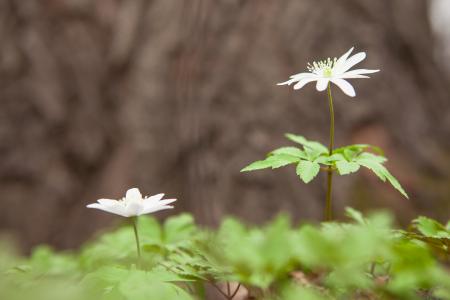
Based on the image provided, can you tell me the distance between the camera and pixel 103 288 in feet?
2.80

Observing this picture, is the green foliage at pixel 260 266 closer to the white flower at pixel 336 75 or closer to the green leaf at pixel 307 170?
the green leaf at pixel 307 170

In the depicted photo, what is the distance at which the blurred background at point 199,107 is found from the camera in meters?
3.17

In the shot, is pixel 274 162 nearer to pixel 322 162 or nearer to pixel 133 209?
pixel 322 162

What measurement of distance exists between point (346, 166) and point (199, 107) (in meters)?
2.19

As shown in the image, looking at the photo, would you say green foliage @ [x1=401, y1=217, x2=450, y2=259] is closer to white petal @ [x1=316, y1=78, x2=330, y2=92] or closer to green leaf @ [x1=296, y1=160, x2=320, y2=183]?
green leaf @ [x1=296, y1=160, x2=320, y2=183]

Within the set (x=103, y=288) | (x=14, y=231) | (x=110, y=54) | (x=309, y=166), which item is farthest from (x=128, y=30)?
(x=103, y=288)

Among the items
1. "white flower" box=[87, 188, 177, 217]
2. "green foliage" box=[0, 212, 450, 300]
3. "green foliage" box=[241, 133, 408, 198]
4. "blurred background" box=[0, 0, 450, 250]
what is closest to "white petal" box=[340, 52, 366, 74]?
"green foliage" box=[241, 133, 408, 198]

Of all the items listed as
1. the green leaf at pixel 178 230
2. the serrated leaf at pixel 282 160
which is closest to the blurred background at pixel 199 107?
the green leaf at pixel 178 230

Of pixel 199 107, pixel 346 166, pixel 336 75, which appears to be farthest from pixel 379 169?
pixel 199 107

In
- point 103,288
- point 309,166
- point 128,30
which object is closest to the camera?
point 103,288

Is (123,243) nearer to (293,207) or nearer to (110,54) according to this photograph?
(293,207)

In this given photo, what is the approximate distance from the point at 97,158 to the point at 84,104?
405 mm

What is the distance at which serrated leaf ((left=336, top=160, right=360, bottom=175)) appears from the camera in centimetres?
108

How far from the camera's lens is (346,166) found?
1105 millimetres
